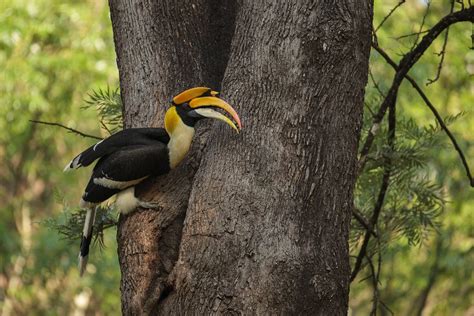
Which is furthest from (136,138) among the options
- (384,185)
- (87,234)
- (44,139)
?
(44,139)

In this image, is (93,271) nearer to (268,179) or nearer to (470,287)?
(470,287)

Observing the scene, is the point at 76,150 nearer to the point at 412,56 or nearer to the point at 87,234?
the point at 87,234

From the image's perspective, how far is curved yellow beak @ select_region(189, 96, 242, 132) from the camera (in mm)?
2910

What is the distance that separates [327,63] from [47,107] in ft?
24.9

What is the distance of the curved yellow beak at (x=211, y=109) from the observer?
2910 millimetres

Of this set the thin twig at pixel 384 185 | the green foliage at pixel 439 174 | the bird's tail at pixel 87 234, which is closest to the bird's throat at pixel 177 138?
the bird's tail at pixel 87 234

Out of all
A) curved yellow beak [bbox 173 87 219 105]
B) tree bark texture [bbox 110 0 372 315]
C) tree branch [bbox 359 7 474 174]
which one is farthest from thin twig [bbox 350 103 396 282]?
curved yellow beak [bbox 173 87 219 105]

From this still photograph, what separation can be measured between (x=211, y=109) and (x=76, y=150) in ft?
31.8

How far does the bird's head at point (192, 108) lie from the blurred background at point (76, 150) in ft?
16.5

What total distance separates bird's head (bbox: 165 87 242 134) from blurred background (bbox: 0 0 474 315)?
199 inches

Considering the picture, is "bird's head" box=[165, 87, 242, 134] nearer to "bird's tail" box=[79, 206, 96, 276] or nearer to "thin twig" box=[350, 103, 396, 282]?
"bird's tail" box=[79, 206, 96, 276]

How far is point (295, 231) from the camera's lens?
9.00ft

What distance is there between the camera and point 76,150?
12.6 m

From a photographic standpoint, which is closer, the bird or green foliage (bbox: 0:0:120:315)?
the bird
